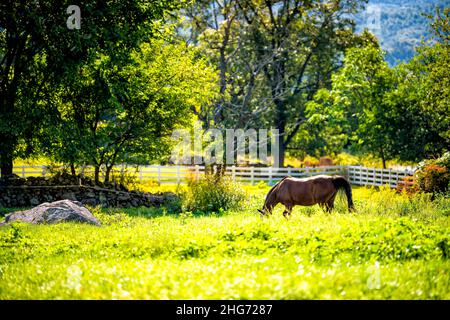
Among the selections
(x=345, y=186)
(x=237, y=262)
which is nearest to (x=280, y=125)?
(x=345, y=186)

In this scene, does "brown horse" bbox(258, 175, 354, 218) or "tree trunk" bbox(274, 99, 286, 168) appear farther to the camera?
"tree trunk" bbox(274, 99, 286, 168)

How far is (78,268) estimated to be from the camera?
8359 millimetres

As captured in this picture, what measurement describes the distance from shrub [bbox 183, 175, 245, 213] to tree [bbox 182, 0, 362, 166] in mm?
10939

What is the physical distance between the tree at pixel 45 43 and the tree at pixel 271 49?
1269 centimetres

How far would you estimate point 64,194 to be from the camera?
70.5 feet

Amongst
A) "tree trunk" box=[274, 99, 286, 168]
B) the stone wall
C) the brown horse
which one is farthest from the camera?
"tree trunk" box=[274, 99, 286, 168]

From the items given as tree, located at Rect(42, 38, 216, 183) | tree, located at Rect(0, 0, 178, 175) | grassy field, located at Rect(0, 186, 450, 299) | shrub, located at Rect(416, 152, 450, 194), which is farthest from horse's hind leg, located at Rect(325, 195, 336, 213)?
tree, located at Rect(0, 0, 178, 175)

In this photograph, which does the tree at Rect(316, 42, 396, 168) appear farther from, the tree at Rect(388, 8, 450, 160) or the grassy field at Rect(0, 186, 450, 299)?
the grassy field at Rect(0, 186, 450, 299)

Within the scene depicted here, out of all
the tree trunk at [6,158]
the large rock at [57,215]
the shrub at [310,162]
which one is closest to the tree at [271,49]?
the shrub at [310,162]

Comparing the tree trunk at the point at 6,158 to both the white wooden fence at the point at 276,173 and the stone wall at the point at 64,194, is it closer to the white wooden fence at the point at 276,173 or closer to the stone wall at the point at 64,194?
the stone wall at the point at 64,194

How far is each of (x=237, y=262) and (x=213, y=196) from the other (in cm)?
1188

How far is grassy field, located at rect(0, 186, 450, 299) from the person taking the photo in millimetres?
7164

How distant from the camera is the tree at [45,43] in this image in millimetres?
17641
